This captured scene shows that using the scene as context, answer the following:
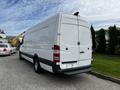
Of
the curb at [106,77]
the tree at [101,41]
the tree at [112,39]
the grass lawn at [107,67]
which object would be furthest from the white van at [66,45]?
the tree at [101,41]

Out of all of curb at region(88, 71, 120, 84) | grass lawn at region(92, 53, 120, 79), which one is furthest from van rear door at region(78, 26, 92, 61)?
grass lawn at region(92, 53, 120, 79)

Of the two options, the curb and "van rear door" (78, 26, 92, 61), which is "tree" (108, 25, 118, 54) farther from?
"van rear door" (78, 26, 92, 61)

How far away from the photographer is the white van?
20.3 ft

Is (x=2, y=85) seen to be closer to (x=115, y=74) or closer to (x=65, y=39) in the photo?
(x=65, y=39)

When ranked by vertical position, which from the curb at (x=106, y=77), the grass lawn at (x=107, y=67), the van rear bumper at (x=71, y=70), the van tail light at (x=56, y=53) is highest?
the van tail light at (x=56, y=53)

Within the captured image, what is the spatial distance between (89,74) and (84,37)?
7.17 feet

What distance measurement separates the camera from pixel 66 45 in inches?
248

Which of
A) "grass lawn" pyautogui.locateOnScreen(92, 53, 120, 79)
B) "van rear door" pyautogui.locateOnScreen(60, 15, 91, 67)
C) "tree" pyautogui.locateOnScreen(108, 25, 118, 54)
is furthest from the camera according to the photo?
"tree" pyautogui.locateOnScreen(108, 25, 118, 54)

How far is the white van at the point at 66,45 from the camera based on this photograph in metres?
6.18

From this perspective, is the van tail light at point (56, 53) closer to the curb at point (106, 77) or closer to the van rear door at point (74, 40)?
the van rear door at point (74, 40)

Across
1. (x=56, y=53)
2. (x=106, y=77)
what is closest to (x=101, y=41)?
(x=106, y=77)

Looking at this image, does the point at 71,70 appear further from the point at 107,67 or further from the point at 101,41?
the point at 101,41

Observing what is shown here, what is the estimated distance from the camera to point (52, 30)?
661 cm

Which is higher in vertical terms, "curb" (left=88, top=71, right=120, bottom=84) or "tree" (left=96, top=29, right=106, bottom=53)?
"tree" (left=96, top=29, right=106, bottom=53)
